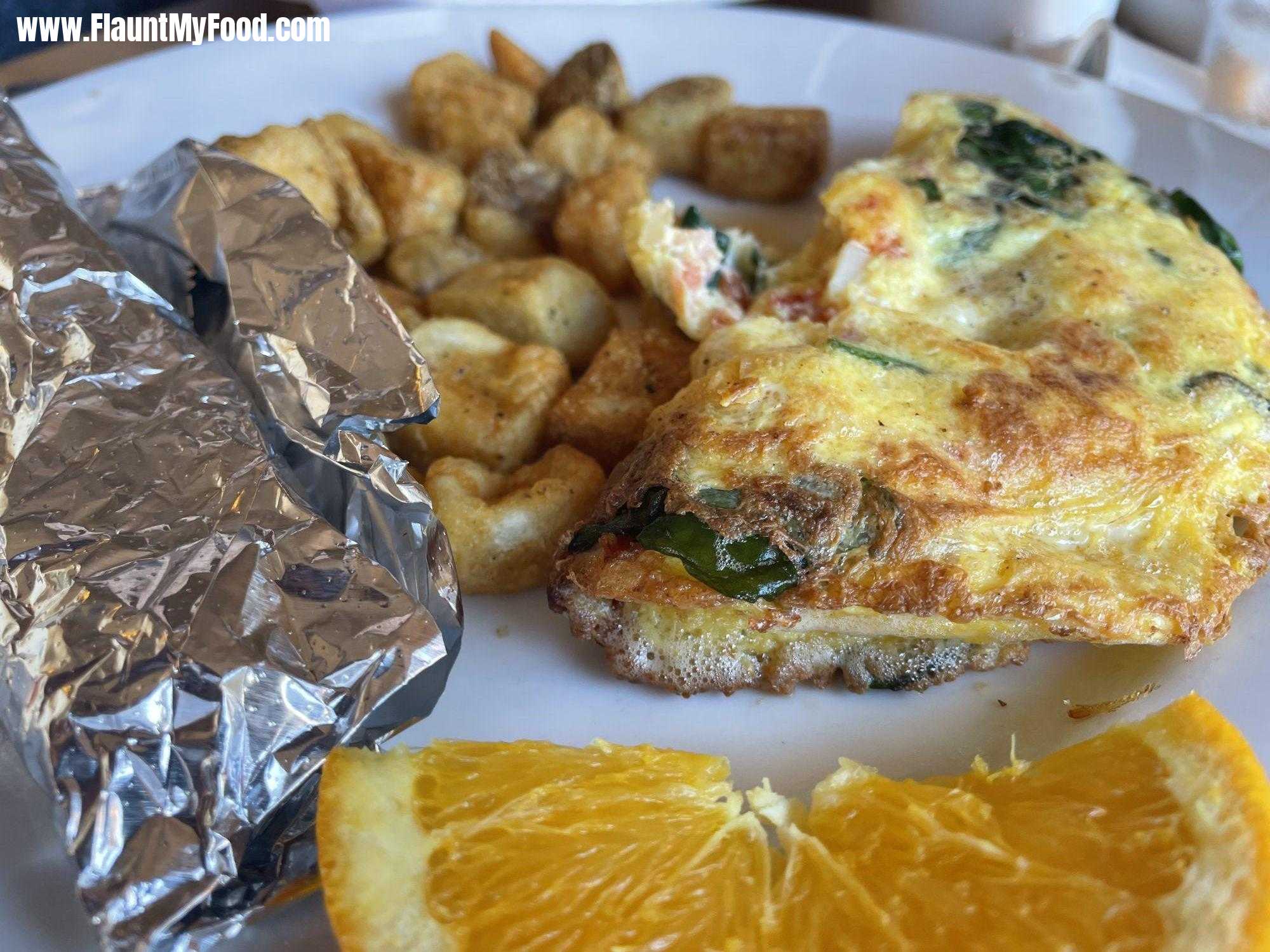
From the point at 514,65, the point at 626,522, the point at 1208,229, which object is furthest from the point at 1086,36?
the point at 626,522

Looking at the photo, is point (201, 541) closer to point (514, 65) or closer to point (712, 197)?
point (712, 197)

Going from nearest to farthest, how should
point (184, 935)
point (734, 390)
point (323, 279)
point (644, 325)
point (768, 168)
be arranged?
1. point (184, 935)
2. point (734, 390)
3. point (323, 279)
4. point (644, 325)
5. point (768, 168)

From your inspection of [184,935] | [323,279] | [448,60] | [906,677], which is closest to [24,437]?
[323,279]

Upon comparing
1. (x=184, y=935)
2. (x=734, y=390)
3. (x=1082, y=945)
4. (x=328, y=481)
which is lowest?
(x=184, y=935)

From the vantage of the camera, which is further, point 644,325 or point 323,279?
point 644,325

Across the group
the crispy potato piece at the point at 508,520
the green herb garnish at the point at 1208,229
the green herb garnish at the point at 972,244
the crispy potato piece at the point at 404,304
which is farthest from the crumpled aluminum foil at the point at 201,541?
the green herb garnish at the point at 1208,229

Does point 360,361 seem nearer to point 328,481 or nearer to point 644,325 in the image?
point 328,481
